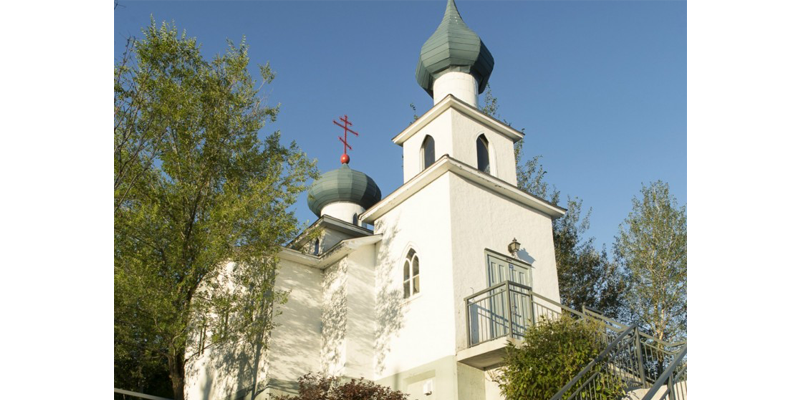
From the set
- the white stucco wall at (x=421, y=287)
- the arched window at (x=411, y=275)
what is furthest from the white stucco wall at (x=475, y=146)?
the arched window at (x=411, y=275)

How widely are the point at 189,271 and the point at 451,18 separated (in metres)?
12.3

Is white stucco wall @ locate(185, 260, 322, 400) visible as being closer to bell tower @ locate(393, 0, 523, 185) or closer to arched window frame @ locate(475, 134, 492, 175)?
bell tower @ locate(393, 0, 523, 185)

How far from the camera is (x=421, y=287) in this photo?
1496cm

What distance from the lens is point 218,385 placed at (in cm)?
1766

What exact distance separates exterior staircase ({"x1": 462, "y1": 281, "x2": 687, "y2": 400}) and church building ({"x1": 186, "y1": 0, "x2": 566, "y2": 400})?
0.05 meters

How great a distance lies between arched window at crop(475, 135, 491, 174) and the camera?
1764cm

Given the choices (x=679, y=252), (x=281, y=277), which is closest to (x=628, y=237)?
(x=679, y=252)

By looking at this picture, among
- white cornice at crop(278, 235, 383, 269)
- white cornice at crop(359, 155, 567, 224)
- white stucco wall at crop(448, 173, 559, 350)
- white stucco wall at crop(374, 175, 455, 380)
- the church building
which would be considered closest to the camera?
the church building

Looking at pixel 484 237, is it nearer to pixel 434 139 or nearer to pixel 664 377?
pixel 434 139

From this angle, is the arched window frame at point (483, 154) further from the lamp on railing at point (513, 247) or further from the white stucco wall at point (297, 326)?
the white stucco wall at point (297, 326)

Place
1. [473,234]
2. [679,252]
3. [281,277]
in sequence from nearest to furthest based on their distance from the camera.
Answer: [473,234]
[281,277]
[679,252]

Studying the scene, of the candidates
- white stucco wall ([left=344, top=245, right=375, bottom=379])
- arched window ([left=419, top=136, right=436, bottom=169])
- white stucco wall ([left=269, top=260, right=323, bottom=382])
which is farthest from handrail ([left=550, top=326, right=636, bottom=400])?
arched window ([left=419, top=136, right=436, bottom=169])
